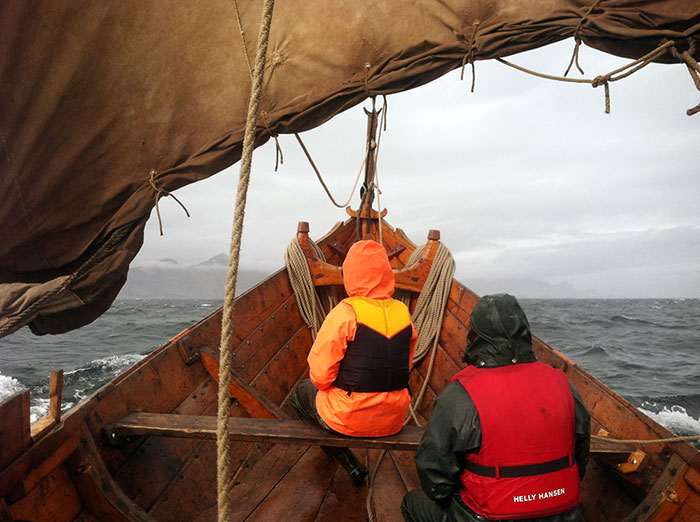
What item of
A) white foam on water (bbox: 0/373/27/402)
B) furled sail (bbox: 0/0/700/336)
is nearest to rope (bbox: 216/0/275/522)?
furled sail (bbox: 0/0/700/336)

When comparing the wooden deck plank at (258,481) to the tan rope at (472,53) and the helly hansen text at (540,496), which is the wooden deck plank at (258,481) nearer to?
the helly hansen text at (540,496)

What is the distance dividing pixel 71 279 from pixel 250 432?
1.20 metres

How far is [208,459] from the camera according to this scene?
2.93 m

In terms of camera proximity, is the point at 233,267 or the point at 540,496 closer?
the point at 233,267

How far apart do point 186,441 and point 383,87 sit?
8.47 ft

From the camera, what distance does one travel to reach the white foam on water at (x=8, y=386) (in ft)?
32.8

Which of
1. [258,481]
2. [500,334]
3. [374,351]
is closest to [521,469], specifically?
[500,334]

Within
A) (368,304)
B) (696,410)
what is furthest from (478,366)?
(696,410)

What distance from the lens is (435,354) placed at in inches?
173

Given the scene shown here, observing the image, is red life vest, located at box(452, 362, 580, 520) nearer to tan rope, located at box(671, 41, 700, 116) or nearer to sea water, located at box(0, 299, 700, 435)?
tan rope, located at box(671, 41, 700, 116)

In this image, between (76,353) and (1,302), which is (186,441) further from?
(76,353)

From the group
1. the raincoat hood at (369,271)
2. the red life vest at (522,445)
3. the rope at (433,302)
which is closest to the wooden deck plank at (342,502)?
the red life vest at (522,445)

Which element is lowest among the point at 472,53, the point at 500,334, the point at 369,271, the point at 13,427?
the point at 13,427

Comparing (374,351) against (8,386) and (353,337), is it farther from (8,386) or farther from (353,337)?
(8,386)
